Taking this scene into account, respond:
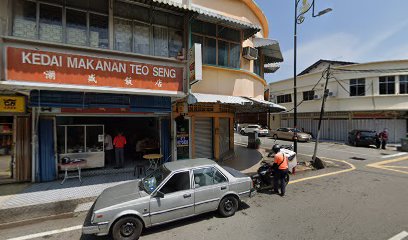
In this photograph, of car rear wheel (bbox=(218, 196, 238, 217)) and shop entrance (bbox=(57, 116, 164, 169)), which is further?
shop entrance (bbox=(57, 116, 164, 169))

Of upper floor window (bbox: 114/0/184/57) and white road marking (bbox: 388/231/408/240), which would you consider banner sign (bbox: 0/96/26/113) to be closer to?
upper floor window (bbox: 114/0/184/57)

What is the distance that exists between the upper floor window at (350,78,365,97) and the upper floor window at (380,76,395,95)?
5.08 ft

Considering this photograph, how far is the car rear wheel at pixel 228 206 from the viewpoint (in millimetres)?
5582

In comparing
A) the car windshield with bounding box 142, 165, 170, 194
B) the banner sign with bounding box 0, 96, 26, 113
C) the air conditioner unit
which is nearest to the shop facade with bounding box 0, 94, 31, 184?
the banner sign with bounding box 0, 96, 26, 113

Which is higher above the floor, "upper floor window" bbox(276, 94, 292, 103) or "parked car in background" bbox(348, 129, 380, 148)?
"upper floor window" bbox(276, 94, 292, 103)

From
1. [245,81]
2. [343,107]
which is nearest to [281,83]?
[343,107]

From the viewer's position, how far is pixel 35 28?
6582 millimetres

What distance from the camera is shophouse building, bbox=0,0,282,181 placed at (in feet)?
20.6

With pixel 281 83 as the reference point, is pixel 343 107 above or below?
below

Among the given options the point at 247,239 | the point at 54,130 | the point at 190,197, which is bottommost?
the point at 247,239

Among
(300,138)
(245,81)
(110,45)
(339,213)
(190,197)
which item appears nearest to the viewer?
(190,197)

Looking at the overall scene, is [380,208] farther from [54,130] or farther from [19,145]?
[19,145]

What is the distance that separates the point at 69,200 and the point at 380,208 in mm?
9099

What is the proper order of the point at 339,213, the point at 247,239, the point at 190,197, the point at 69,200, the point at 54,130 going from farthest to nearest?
the point at 54,130 → the point at 69,200 → the point at 339,213 → the point at 190,197 → the point at 247,239
